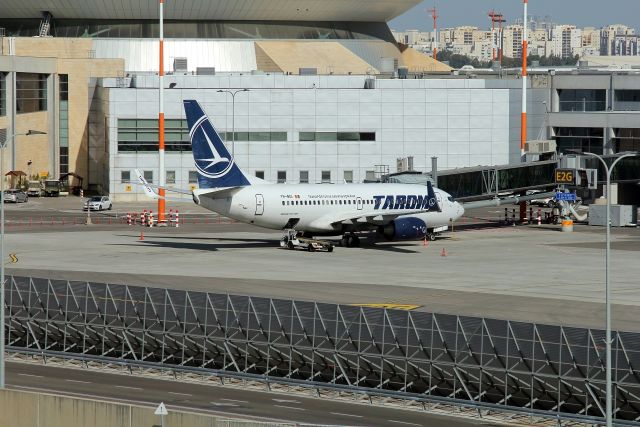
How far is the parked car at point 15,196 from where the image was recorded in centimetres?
14088

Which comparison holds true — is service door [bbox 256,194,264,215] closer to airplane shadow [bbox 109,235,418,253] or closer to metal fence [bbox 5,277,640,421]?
airplane shadow [bbox 109,235,418,253]

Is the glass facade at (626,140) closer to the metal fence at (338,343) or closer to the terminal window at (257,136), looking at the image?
the terminal window at (257,136)

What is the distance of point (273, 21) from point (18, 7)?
3117cm

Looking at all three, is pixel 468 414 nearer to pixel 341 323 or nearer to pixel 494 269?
pixel 341 323

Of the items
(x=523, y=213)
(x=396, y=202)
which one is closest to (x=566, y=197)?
(x=523, y=213)

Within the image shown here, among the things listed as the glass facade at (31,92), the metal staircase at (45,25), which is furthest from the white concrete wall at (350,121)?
the metal staircase at (45,25)

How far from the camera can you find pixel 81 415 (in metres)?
37.9

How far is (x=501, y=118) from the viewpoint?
146 m

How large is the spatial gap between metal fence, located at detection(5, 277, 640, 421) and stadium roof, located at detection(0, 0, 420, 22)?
109 metres

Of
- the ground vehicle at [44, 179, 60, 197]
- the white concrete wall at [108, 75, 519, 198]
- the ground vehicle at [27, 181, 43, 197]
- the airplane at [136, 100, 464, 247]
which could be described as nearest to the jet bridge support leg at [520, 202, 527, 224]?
the airplane at [136, 100, 464, 247]

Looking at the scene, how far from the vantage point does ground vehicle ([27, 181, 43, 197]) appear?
501 ft

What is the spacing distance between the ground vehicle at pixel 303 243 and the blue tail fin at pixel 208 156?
583 centimetres

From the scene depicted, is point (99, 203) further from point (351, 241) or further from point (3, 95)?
point (351, 241)

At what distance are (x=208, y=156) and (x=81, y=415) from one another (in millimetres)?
50604
